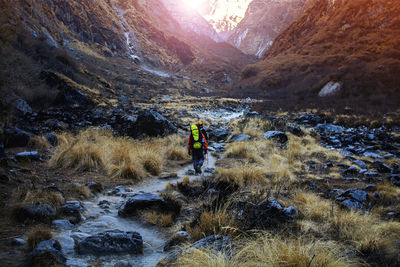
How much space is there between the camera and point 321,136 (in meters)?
11.6

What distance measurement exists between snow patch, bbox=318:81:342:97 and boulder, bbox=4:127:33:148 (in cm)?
2768

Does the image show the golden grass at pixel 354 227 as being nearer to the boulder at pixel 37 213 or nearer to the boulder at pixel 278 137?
the boulder at pixel 37 213

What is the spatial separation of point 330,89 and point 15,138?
94.0 feet

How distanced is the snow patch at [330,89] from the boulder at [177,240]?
27465 millimetres

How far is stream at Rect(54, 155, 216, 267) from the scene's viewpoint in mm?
2400

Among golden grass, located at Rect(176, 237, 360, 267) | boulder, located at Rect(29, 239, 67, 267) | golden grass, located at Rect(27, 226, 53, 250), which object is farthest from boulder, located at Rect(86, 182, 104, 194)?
golden grass, located at Rect(176, 237, 360, 267)

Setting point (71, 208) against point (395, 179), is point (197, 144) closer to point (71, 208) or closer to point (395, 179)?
point (71, 208)

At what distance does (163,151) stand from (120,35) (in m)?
73.8

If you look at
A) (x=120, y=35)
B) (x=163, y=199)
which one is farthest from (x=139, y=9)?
(x=163, y=199)

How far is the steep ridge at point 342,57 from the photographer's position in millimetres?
23766

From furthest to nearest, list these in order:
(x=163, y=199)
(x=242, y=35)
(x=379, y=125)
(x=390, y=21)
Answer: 1. (x=242, y=35)
2. (x=390, y=21)
3. (x=379, y=125)
4. (x=163, y=199)

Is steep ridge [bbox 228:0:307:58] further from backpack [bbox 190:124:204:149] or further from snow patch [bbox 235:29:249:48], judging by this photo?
backpack [bbox 190:124:204:149]

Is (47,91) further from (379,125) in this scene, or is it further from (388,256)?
(379,125)

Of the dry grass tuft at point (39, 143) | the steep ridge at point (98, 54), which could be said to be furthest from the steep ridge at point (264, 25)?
the dry grass tuft at point (39, 143)
